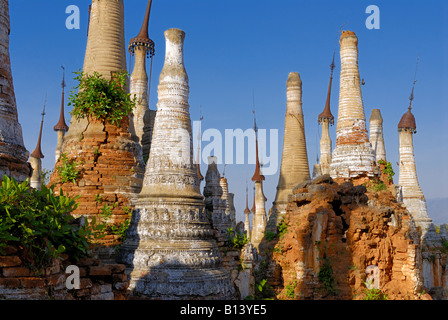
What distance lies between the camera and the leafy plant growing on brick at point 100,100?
446 inches

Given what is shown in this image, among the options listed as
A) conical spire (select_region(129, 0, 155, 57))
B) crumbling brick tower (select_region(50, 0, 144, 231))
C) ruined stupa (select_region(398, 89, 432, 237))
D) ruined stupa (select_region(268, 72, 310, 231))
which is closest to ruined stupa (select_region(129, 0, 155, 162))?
conical spire (select_region(129, 0, 155, 57))

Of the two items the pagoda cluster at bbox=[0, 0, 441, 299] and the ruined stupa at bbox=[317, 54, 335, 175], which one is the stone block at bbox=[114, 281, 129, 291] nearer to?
the pagoda cluster at bbox=[0, 0, 441, 299]

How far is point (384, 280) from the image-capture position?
13.6m

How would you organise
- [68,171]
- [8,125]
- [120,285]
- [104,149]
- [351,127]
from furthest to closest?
[351,127] < [104,149] < [68,171] < [8,125] < [120,285]

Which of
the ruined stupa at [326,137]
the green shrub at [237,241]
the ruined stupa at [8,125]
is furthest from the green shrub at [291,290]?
the ruined stupa at [326,137]

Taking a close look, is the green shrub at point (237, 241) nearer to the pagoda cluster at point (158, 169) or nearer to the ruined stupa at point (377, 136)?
the pagoda cluster at point (158, 169)

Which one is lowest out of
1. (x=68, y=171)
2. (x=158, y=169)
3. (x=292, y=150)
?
(x=158, y=169)

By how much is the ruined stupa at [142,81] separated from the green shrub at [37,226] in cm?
939

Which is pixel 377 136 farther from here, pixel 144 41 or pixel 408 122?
pixel 144 41

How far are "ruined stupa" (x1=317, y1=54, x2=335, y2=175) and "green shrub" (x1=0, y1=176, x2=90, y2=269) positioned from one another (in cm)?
2230

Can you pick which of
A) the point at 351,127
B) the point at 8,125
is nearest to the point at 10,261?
the point at 8,125

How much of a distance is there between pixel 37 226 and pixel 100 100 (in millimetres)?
6677

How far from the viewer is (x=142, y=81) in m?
20.1
